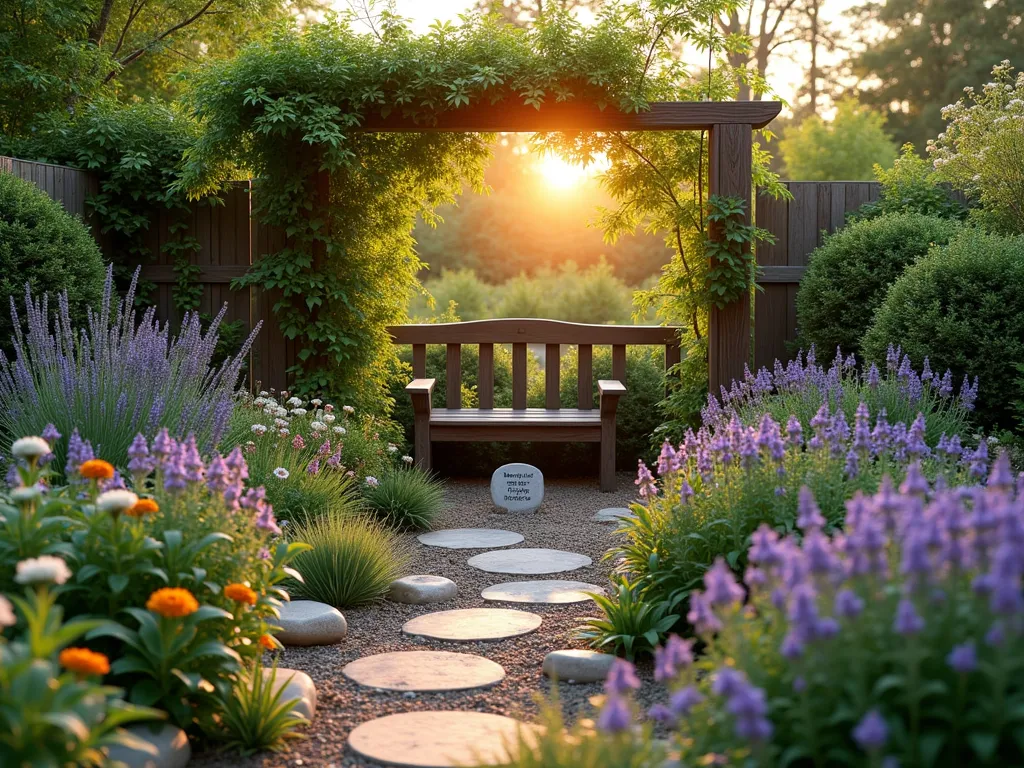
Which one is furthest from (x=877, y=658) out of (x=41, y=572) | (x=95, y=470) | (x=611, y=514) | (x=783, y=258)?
(x=783, y=258)

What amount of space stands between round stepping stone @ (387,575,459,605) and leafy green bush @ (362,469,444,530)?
1296mm

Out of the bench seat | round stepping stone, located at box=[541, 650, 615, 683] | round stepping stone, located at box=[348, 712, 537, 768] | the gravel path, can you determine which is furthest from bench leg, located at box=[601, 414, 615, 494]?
round stepping stone, located at box=[348, 712, 537, 768]

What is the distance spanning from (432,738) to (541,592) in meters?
1.65

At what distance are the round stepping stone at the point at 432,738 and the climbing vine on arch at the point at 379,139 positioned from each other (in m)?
4.03

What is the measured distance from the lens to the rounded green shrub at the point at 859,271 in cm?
648

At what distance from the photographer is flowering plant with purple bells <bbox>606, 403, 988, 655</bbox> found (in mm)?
2990

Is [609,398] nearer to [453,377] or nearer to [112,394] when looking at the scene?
[453,377]

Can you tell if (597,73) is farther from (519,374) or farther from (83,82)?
(83,82)

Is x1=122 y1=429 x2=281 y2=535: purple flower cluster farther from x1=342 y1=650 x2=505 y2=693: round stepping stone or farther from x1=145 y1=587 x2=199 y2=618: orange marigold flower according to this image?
x1=342 y1=650 x2=505 y2=693: round stepping stone

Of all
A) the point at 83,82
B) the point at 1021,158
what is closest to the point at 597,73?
the point at 1021,158

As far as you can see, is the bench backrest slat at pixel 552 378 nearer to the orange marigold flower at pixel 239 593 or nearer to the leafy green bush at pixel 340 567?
the leafy green bush at pixel 340 567

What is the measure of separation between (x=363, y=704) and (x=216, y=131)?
4.38 meters

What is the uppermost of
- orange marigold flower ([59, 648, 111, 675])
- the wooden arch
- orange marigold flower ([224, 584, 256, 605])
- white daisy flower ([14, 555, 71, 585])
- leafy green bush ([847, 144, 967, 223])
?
the wooden arch

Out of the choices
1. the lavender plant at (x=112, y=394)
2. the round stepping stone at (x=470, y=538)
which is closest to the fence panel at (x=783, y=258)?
the round stepping stone at (x=470, y=538)
